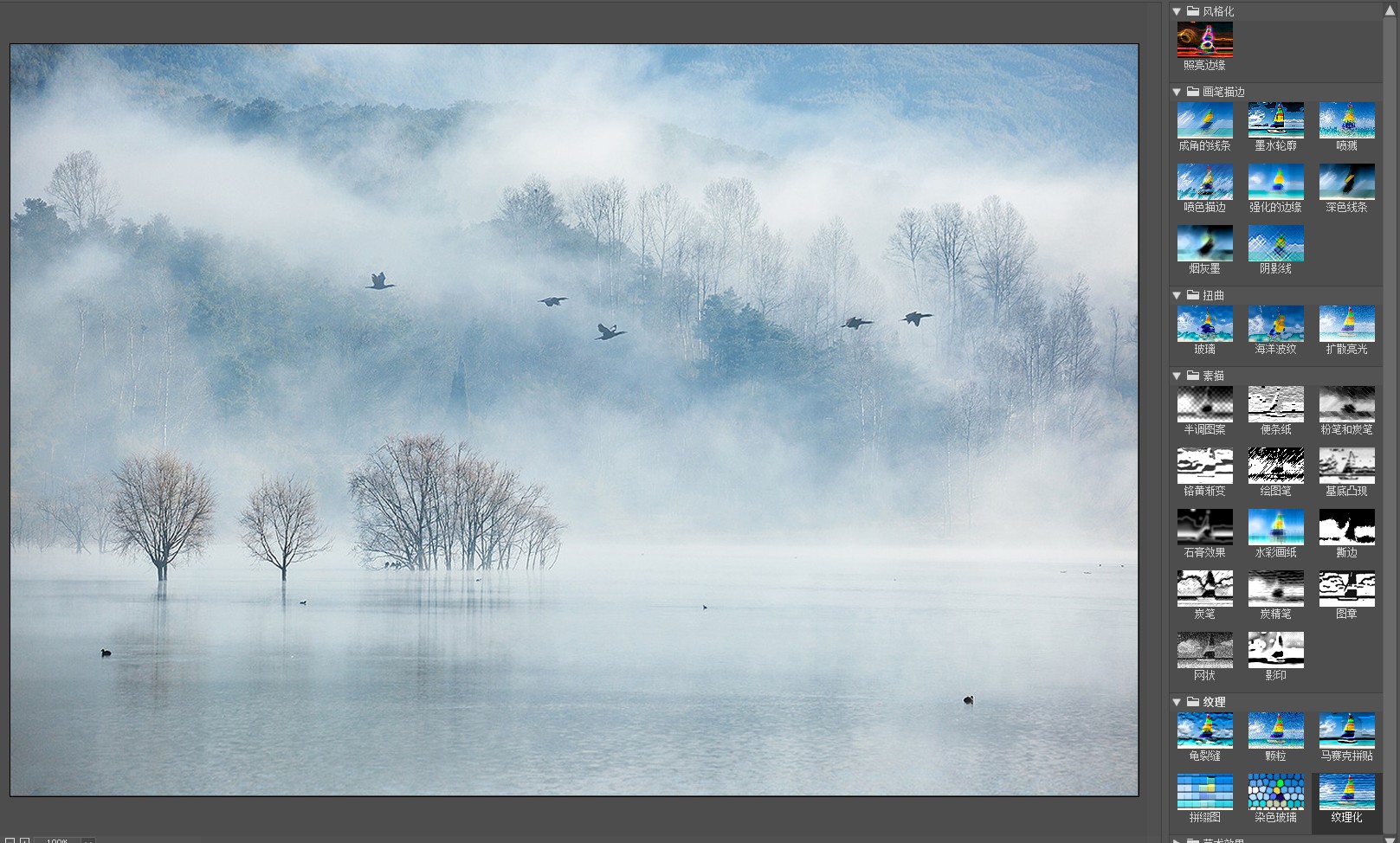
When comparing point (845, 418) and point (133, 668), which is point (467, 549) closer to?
point (845, 418)

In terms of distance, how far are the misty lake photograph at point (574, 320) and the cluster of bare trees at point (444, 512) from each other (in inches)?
6.3

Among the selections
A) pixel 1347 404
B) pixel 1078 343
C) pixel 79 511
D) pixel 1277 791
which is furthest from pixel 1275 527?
pixel 79 511

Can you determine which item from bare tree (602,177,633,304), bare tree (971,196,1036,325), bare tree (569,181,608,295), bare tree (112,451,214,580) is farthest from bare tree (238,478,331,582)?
bare tree (971,196,1036,325)

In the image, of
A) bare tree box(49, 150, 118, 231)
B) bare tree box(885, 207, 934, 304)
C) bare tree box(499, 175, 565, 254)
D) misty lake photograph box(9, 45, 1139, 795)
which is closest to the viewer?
misty lake photograph box(9, 45, 1139, 795)

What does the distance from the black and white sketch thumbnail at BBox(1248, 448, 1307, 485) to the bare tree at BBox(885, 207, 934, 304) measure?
3725cm

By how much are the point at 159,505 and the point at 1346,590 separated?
3291 cm

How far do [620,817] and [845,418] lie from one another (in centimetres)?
3891

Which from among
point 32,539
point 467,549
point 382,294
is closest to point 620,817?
point 467,549

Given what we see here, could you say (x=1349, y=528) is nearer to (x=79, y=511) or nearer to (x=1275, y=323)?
(x=1275, y=323)

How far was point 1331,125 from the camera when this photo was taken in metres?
7.30

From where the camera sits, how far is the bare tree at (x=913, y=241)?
43.6m

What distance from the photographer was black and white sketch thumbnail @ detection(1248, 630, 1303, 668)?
712cm

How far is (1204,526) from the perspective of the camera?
716 centimetres

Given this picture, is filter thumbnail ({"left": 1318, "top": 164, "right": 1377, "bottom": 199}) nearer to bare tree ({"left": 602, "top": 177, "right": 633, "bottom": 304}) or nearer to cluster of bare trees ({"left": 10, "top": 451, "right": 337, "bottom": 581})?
cluster of bare trees ({"left": 10, "top": 451, "right": 337, "bottom": 581})
